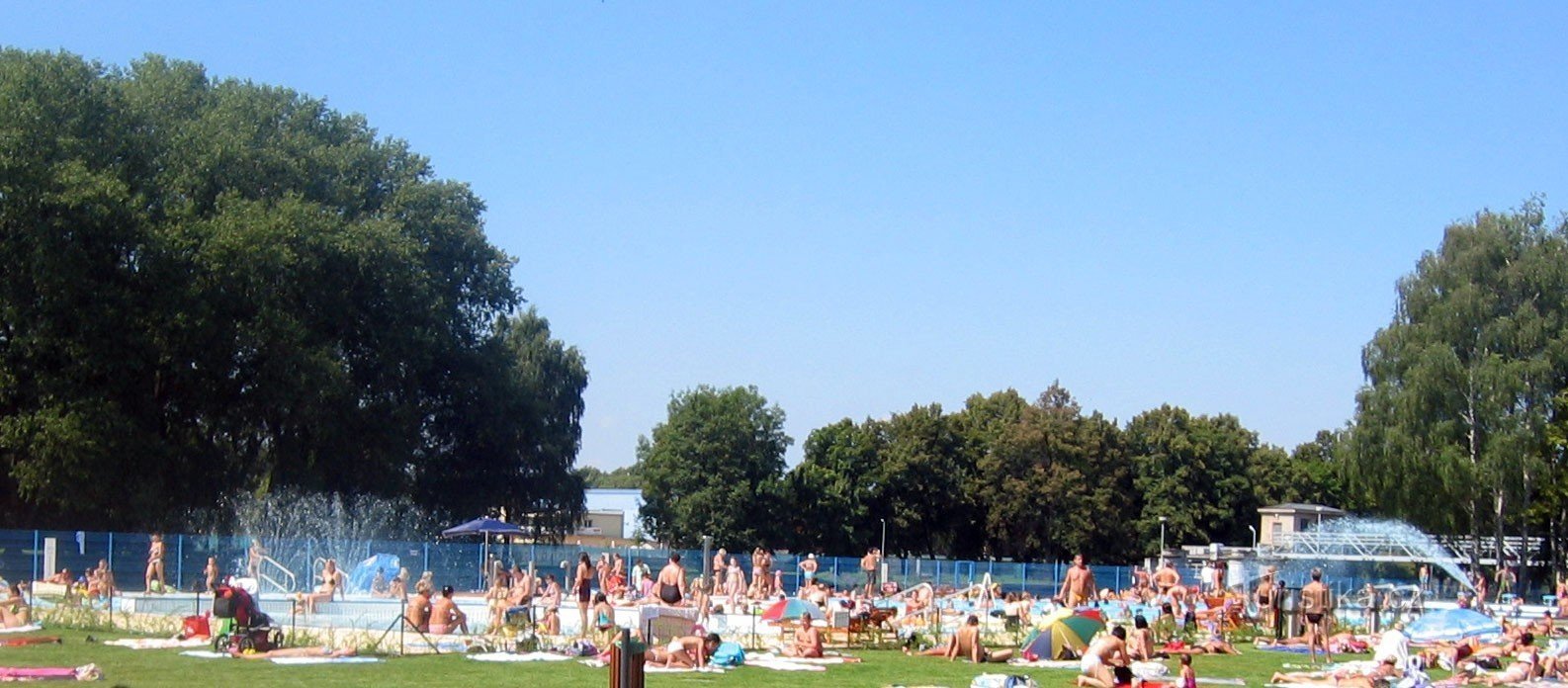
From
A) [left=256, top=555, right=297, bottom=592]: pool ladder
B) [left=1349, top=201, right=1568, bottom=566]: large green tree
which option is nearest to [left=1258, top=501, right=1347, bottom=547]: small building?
[left=1349, top=201, right=1568, bottom=566]: large green tree

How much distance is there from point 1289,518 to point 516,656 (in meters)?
64.2

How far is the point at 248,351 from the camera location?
1869 inches

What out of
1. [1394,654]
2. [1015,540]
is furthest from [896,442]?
[1394,654]

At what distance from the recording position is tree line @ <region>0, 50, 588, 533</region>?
43.0m

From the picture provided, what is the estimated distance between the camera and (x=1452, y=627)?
102 ft

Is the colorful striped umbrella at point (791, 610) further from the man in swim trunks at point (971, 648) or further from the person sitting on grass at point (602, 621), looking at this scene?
the man in swim trunks at point (971, 648)

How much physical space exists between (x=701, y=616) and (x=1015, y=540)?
57.8 m

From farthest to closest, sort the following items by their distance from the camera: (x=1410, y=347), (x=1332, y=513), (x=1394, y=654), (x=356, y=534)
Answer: (x=1332, y=513) < (x=1410, y=347) < (x=356, y=534) < (x=1394, y=654)

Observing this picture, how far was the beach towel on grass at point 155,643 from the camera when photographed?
22.6 meters

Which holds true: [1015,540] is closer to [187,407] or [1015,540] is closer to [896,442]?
[896,442]

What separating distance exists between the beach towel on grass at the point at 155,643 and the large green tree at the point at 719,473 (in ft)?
177

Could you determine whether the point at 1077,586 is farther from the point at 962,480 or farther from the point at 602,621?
the point at 962,480

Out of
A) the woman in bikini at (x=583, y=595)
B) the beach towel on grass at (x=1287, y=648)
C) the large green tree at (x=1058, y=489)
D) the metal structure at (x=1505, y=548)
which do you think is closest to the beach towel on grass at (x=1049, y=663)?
the beach towel on grass at (x=1287, y=648)

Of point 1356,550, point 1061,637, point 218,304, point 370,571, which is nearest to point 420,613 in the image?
point 1061,637
